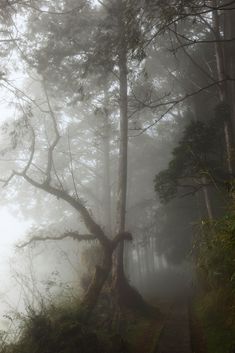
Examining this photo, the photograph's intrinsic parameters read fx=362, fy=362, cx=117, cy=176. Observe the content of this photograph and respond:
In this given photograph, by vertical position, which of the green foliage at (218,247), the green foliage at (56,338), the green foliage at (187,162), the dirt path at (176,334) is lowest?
the dirt path at (176,334)

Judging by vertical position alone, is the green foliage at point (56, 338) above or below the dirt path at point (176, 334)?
above

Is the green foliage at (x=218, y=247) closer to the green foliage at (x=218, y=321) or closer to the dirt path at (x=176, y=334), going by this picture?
the green foliage at (x=218, y=321)

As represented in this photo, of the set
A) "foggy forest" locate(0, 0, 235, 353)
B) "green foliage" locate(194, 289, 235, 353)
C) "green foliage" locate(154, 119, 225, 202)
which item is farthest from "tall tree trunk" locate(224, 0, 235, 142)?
"green foliage" locate(194, 289, 235, 353)

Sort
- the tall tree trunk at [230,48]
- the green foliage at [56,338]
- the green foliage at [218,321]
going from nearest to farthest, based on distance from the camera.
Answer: the green foliage at [56,338], the green foliage at [218,321], the tall tree trunk at [230,48]

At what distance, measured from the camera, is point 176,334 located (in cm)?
1038

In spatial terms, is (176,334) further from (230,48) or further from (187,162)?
(230,48)

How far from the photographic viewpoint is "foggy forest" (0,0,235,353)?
8.57 metres

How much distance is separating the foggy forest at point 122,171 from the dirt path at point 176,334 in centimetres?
6

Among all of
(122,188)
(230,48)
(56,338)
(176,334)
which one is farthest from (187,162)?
(230,48)

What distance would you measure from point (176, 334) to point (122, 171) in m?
7.52

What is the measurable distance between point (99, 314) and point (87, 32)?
12.5m

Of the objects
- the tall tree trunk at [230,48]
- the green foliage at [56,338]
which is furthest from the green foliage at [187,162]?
the tall tree trunk at [230,48]

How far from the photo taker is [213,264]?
27.9 ft

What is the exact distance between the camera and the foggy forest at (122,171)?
8570 mm
